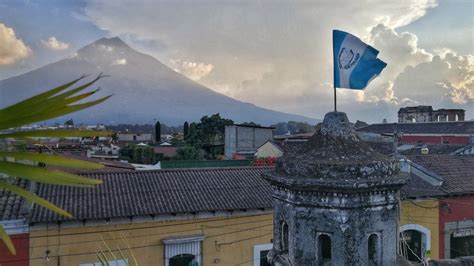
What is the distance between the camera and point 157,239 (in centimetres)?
1268

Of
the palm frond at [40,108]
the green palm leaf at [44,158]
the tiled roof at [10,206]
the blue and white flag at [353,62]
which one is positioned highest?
the blue and white flag at [353,62]

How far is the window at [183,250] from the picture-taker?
1276cm

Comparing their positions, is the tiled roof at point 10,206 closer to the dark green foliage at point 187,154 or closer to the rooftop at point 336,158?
the rooftop at point 336,158

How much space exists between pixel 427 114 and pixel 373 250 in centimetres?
6105

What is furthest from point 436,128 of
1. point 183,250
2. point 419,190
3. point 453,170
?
point 183,250

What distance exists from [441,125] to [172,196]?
43.5 meters

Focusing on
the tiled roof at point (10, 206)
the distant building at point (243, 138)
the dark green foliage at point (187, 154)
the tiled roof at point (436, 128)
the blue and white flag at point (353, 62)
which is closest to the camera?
the blue and white flag at point (353, 62)

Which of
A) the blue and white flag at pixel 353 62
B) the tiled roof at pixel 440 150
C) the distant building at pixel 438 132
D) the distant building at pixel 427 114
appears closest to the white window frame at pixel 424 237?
the tiled roof at pixel 440 150

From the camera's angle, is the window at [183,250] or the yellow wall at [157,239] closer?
the yellow wall at [157,239]

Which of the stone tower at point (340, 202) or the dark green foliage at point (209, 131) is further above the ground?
the dark green foliage at point (209, 131)

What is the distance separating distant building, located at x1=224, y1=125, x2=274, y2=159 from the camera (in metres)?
38.2

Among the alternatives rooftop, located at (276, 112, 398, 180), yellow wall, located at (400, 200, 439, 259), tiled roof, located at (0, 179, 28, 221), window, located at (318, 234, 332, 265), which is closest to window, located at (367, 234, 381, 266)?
window, located at (318, 234, 332, 265)

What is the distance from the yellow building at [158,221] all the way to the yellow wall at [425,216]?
5682mm

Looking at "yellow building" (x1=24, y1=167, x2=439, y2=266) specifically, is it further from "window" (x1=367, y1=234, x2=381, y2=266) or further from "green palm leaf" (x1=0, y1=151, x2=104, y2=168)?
"green palm leaf" (x1=0, y1=151, x2=104, y2=168)
